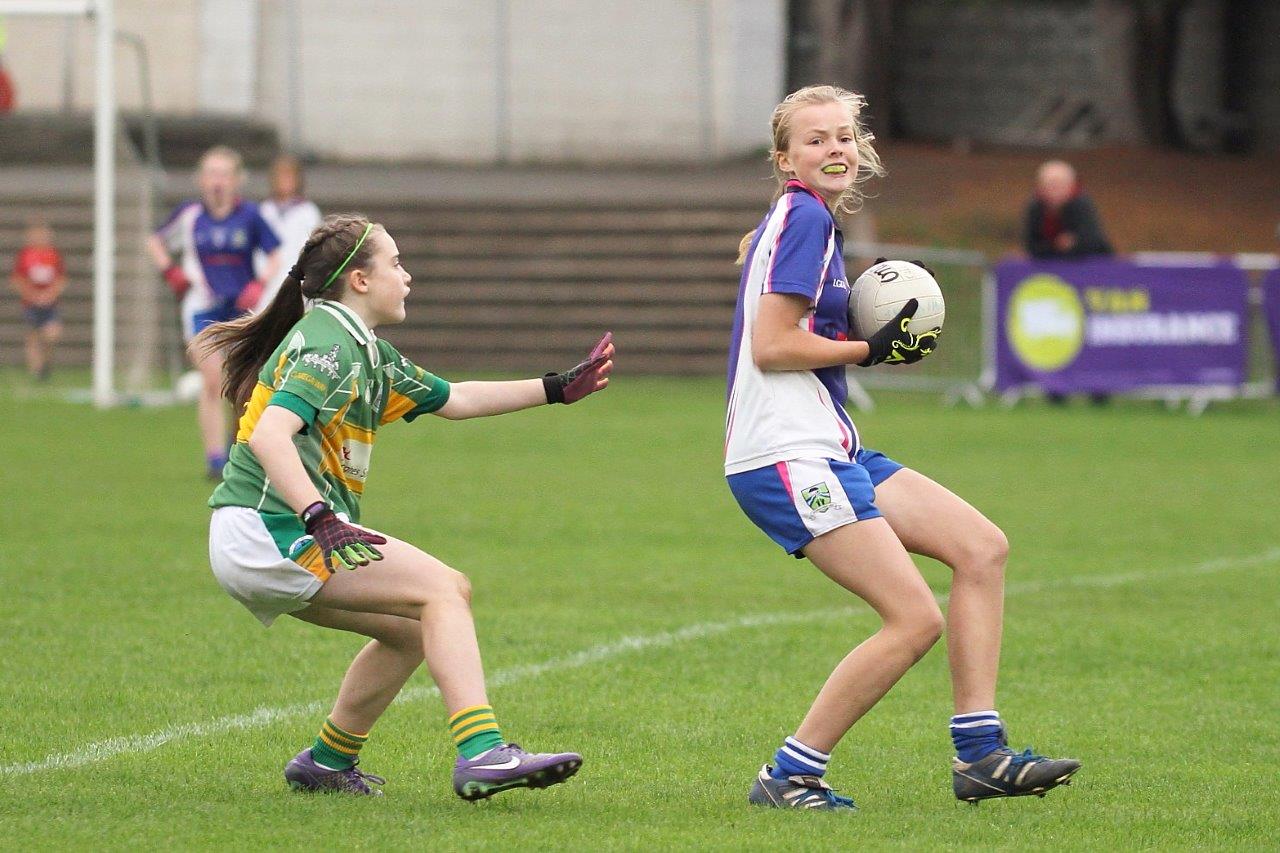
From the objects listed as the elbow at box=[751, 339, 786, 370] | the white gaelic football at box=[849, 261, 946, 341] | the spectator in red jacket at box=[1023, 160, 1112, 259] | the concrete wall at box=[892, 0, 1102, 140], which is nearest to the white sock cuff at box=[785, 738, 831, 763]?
the elbow at box=[751, 339, 786, 370]

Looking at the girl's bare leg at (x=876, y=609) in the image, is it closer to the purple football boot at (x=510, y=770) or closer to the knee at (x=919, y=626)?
the knee at (x=919, y=626)

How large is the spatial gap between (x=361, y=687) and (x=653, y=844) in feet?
3.37

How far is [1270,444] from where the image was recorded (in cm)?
1659

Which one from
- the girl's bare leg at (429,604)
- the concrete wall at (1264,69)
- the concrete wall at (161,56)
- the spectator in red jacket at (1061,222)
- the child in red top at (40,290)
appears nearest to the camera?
the girl's bare leg at (429,604)

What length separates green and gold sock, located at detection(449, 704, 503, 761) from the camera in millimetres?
5020

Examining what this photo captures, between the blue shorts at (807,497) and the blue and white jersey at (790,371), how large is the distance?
3 cm

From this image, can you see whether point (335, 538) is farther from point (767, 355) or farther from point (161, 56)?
point (161, 56)

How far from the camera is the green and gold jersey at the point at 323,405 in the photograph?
509 centimetres

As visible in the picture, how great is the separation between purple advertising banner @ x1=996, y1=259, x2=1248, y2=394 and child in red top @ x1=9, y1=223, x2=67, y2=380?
1106 centimetres

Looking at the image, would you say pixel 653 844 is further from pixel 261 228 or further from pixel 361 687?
pixel 261 228

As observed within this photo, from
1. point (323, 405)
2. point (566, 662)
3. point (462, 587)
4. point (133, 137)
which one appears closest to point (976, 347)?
point (566, 662)

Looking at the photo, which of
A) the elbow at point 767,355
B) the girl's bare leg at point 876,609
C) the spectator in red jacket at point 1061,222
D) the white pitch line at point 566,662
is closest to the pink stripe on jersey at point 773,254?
the elbow at point 767,355

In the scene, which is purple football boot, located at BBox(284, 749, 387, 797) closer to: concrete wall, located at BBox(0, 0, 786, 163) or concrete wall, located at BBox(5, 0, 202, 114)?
concrete wall, located at BBox(5, 0, 202, 114)

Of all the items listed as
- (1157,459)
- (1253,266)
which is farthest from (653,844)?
(1253,266)
